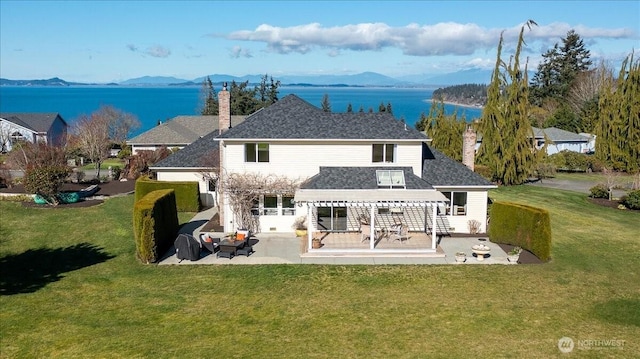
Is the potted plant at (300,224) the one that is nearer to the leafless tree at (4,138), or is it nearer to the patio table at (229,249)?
the patio table at (229,249)

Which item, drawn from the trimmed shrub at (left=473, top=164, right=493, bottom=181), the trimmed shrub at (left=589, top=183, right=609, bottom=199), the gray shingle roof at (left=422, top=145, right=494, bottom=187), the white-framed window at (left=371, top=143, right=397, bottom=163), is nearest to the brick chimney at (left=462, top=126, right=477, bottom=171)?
the gray shingle roof at (left=422, top=145, right=494, bottom=187)

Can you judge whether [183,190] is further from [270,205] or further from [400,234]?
[400,234]

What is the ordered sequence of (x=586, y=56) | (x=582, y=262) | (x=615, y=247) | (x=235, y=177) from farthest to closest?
(x=586, y=56) → (x=235, y=177) → (x=615, y=247) → (x=582, y=262)

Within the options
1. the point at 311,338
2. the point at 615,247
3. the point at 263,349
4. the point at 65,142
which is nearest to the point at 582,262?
the point at 615,247

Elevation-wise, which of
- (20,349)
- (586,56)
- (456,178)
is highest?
(586,56)

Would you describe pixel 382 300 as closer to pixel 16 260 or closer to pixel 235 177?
pixel 235 177

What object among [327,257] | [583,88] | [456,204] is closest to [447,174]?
[456,204]
